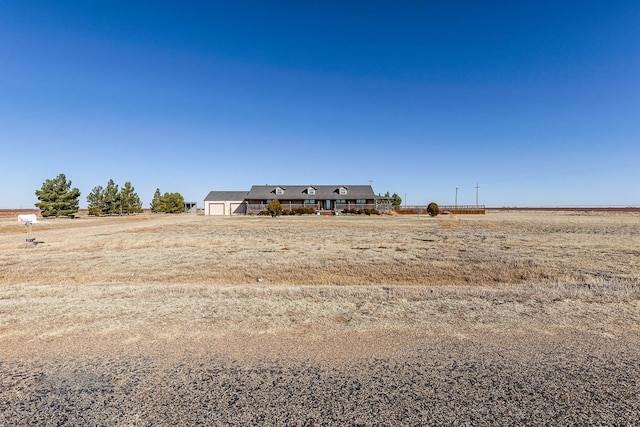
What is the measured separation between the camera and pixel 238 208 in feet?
206

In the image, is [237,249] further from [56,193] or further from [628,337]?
[56,193]

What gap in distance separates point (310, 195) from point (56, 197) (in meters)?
37.1

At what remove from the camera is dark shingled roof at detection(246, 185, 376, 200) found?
58.4m

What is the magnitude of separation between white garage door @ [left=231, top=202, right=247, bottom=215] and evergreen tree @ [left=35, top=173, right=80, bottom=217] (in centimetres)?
2527

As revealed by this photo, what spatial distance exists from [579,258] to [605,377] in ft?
33.8

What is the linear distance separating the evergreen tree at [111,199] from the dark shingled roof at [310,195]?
23.9 metres

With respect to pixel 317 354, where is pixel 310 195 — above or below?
above

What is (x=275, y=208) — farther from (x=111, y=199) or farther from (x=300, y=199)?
(x=111, y=199)

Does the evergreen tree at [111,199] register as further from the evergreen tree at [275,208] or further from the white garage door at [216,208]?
the evergreen tree at [275,208]

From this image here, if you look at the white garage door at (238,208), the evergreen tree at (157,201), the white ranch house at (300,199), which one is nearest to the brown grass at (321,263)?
the white ranch house at (300,199)

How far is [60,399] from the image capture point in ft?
9.27

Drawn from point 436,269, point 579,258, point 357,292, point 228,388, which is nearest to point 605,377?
point 228,388

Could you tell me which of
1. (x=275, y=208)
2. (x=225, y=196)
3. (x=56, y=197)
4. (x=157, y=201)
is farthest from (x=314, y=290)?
(x=157, y=201)

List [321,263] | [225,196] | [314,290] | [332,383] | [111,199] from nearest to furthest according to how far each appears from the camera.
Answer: [332,383]
[314,290]
[321,263]
[111,199]
[225,196]
